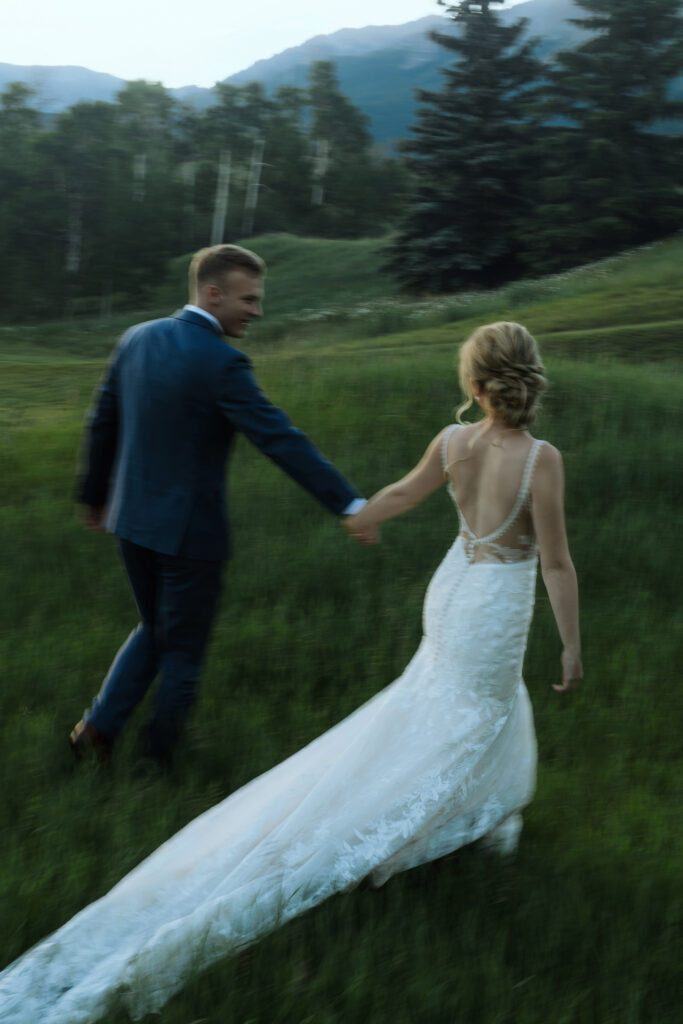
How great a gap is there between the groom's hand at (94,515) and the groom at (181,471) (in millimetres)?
322

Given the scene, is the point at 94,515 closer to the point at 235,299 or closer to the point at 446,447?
the point at 235,299

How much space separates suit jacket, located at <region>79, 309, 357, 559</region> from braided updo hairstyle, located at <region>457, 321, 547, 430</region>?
104cm

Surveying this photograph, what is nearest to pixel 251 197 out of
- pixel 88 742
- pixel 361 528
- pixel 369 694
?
pixel 369 694

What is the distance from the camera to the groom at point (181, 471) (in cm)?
409

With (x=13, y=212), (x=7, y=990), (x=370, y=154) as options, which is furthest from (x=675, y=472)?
(x=370, y=154)

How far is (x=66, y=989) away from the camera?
2.78 m

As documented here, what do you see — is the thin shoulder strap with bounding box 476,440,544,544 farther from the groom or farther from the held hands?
the groom

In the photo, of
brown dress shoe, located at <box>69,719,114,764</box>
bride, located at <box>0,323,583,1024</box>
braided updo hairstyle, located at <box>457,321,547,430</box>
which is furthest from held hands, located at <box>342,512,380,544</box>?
brown dress shoe, located at <box>69,719,114,764</box>

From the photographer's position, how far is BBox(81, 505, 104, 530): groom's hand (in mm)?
4664

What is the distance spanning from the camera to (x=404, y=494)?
153 inches

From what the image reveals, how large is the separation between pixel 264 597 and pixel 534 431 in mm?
4472

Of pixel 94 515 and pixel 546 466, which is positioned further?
pixel 94 515

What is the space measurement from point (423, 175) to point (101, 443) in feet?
117

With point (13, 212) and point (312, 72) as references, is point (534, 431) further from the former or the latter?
→ point (312, 72)
